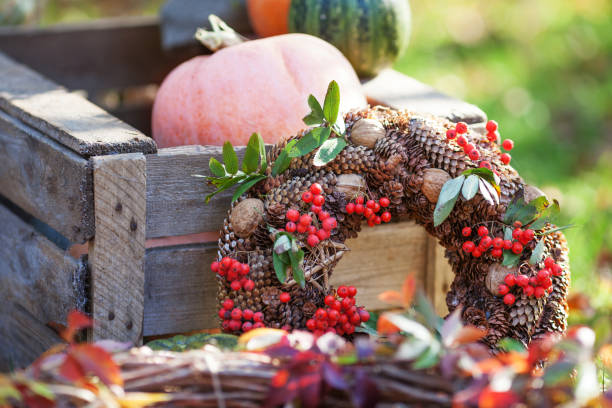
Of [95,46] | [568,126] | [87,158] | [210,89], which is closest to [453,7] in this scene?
[568,126]

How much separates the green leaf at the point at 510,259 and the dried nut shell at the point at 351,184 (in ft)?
0.92

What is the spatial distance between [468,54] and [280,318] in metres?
3.58

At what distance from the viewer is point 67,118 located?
154 cm

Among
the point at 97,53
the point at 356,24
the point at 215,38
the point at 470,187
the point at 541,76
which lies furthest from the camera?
the point at 541,76

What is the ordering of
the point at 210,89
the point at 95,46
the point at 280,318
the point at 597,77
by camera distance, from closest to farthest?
the point at 280,318 < the point at 210,89 < the point at 95,46 < the point at 597,77

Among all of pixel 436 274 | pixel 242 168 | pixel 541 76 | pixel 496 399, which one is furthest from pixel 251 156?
pixel 541 76

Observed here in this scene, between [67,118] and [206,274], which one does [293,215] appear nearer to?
[206,274]

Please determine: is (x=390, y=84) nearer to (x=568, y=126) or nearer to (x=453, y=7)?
(x=568, y=126)

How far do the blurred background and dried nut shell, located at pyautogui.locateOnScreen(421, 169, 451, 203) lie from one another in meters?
1.08

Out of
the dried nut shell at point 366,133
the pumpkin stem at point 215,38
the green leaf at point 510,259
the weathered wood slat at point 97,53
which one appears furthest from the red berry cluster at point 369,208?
the weathered wood slat at point 97,53

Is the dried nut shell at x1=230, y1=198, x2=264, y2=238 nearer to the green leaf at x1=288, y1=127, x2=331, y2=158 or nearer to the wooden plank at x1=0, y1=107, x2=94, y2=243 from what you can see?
the green leaf at x1=288, y1=127, x2=331, y2=158

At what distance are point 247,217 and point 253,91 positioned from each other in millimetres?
344

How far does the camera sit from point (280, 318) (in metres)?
1.38

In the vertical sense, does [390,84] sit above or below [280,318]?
above
